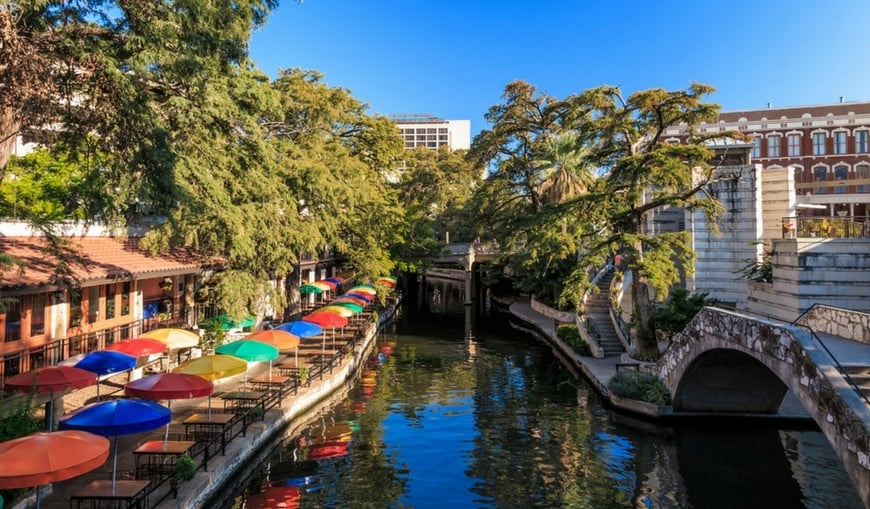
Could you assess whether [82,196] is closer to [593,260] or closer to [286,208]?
[286,208]

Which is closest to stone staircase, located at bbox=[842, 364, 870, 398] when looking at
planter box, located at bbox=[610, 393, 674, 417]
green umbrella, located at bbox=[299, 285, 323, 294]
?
planter box, located at bbox=[610, 393, 674, 417]

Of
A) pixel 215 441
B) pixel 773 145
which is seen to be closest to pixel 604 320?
pixel 215 441

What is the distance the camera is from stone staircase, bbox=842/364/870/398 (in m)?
11.1

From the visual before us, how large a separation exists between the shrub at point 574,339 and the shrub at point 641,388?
8.95m

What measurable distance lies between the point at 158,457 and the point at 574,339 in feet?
81.0

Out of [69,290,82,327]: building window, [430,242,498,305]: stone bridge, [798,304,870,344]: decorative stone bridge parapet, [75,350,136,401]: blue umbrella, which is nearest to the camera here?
[798,304,870,344]: decorative stone bridge parapet

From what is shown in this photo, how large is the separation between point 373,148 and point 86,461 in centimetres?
3356

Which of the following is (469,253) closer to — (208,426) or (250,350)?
(250,350)

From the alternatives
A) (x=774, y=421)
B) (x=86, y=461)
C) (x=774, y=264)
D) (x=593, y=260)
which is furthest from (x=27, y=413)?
(x=774, y=264)

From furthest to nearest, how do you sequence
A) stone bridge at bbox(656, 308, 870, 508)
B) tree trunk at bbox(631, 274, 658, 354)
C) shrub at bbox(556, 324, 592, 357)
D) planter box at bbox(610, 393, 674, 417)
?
shrub at bbox(556, 324, 592, 357) → tree trunk at bbox(631, 274, 658, 354) → planter box at bbox(610, 393, 674, 417) → stone bridge at bbox(656, 308, 870, 508)

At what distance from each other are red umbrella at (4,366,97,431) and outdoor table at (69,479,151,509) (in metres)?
2.92

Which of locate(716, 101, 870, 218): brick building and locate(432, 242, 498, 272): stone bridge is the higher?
locate(716, 101, 870, 218): brick building

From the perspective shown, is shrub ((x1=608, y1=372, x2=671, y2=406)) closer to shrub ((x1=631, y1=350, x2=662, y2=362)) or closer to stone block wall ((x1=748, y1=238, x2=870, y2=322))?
shrub ((x1=631, y1=350, x2=662, y2=362))

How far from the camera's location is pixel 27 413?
1291 centimetres
